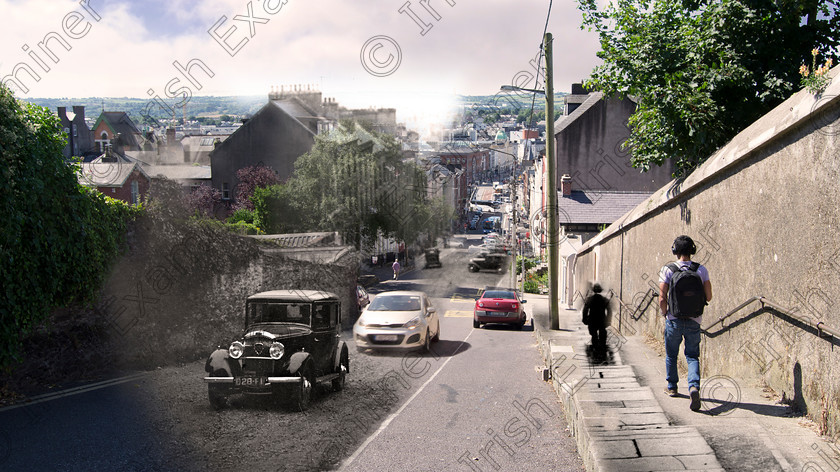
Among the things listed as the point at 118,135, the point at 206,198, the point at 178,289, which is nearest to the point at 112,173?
the point at 206,198

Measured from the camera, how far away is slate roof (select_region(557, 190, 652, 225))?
30875mm

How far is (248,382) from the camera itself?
26.8 ft

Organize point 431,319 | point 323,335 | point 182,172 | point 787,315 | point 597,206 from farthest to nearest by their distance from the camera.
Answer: point 182,172
point 597,206
point 431,319
point 323,335
point 787,315

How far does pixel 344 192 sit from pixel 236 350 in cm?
3534

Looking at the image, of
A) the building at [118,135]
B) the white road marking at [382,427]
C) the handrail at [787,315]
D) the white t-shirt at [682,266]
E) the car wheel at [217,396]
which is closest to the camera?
the handrail at [787,315]

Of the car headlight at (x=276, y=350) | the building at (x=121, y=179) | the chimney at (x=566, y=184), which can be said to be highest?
the building at (x=121, y=179)

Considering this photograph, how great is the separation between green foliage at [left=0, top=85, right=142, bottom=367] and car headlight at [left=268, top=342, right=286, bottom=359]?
3.62 m

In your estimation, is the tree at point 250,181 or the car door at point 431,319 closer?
the car door at point 431,319

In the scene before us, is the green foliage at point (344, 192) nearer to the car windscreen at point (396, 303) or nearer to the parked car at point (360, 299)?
the parked car at point (360, 299)

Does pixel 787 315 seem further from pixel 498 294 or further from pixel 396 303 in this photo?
pixel 498 294

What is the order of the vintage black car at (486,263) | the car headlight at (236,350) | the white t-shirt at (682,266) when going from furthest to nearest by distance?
the vintage black car at (486,263) → the car headlight at (236,350) → the white t-shirt at (682,266)

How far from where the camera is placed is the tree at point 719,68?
923 cm

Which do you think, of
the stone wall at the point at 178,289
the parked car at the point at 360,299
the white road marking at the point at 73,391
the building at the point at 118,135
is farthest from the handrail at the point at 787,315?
the building at the point at 118,135

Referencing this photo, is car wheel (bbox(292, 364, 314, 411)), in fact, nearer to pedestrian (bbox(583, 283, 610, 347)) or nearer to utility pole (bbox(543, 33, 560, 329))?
pedestrian (bbox(583, 283, 610, 347))
